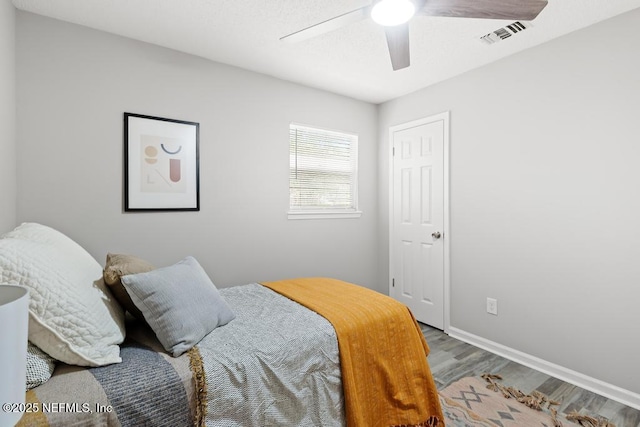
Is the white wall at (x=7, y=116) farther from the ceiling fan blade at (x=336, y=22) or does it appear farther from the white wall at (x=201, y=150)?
the ceiling fan blade at (x=336, y=22)

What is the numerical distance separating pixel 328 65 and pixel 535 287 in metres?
2.53

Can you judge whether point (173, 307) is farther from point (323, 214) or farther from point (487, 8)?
point (323, 214)

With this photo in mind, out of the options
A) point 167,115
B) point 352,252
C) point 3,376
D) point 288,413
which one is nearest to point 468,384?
point 288,413

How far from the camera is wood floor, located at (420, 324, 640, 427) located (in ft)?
6.48

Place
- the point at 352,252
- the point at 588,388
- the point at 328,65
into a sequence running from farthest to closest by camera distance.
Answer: the point at 352,252
the point at 328,65
the point at 588,388

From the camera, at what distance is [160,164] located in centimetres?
253

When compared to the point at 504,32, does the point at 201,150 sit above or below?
below

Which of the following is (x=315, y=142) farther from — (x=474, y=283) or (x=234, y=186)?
(x=474, y=283)

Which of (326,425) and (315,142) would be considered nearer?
(326,425)

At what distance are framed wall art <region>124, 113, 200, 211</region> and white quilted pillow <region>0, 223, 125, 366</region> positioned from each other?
3.81ft

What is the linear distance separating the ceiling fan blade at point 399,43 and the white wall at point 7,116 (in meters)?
2.13

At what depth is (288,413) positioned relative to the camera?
1.42 metres

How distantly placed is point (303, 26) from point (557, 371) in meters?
3.13

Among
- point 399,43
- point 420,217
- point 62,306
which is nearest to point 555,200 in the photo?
point 420,217
